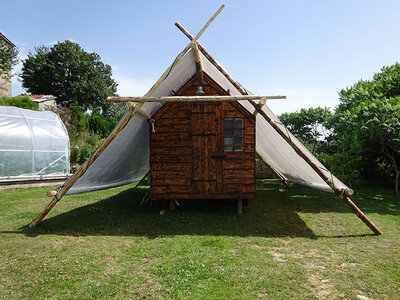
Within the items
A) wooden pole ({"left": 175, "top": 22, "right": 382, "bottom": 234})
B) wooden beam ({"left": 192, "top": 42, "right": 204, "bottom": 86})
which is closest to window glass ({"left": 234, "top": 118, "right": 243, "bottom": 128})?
wooden pole ({"left": 175, "top": 22, "right": 382, "bottom": 234})

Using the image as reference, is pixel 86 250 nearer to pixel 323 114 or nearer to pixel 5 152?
pixel 5 152

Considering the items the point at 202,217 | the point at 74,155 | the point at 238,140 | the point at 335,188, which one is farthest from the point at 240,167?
the point at 74,155

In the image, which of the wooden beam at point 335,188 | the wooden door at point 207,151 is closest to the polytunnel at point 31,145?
the wooden door at point 207,151

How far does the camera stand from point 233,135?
6559 millimetres

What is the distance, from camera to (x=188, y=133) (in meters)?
6.57

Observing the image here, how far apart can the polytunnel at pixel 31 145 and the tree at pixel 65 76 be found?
66.9 ft

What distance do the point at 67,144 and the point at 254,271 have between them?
1144 cm

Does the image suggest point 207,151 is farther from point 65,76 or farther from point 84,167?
point 65,76

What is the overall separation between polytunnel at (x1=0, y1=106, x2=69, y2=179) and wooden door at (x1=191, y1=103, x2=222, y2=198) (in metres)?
8.12

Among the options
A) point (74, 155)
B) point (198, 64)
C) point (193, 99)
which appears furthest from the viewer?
point (74, 155)

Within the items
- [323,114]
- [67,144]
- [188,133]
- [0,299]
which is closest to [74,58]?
[67,144]

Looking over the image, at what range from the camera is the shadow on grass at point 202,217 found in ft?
17.5

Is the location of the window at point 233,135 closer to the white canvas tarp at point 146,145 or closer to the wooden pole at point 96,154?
the white canvas tarp at point 146,145

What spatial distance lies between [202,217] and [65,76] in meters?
32.1
